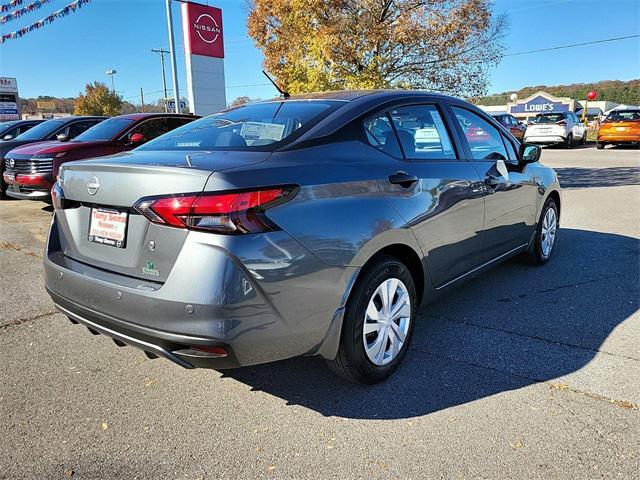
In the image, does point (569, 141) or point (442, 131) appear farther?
point (569, 141)

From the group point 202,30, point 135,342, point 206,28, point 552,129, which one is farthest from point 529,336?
point 552,129

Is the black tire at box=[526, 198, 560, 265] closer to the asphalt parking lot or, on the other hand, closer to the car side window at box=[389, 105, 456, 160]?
the asphalt parking lot

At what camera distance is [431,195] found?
3205 mm

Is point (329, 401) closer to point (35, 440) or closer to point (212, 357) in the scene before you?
point (212, 357)

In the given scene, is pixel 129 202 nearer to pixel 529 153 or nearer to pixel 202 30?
pixel 529 153

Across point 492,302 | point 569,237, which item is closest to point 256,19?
point 569,237

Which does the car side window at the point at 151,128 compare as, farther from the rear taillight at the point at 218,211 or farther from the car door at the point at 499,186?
the rear taillight at the point at 218,211

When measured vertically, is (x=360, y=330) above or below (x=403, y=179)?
below

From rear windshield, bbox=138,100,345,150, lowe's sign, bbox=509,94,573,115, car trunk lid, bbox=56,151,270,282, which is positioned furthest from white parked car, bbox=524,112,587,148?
lowe's sign, bbox=509,94,573,115

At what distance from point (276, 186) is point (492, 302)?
105 inches

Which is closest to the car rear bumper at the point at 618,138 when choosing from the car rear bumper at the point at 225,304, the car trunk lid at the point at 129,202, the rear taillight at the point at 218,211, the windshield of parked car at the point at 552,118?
the windshield of parked car at the point at 552,118

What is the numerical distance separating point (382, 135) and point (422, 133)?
466 mm

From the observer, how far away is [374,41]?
1009 cm

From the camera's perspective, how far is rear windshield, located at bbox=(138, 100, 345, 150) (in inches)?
110
